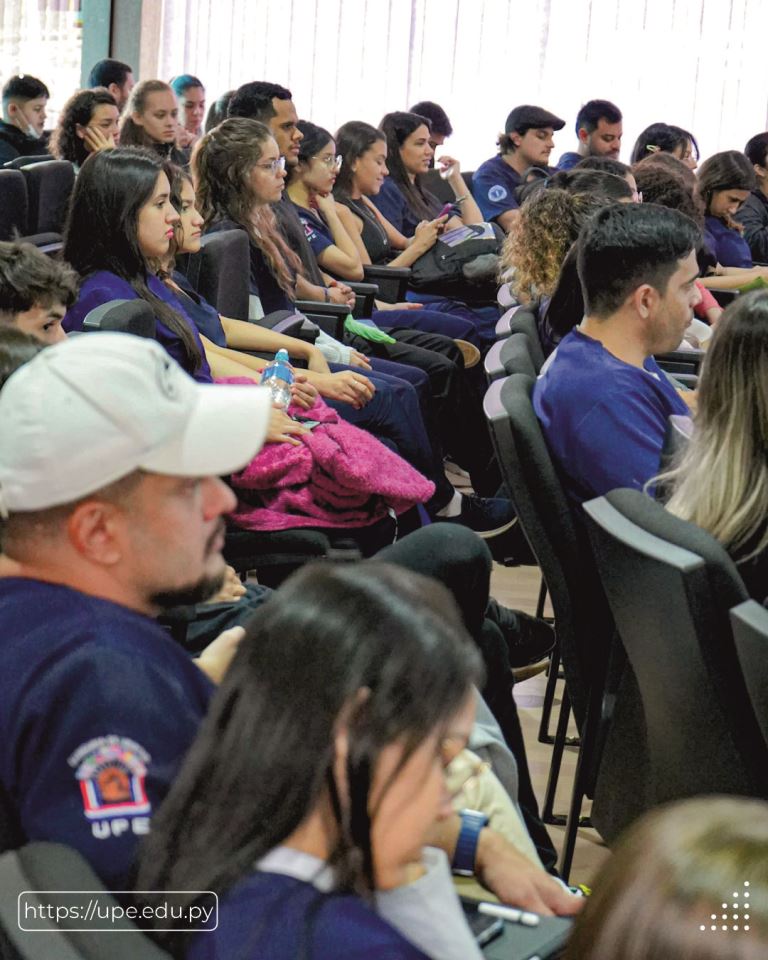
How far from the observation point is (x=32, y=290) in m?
2.49

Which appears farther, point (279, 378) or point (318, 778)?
point (279, 378)

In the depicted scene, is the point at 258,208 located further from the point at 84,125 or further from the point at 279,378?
the point at 84,125

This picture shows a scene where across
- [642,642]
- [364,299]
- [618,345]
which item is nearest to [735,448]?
[642,642]

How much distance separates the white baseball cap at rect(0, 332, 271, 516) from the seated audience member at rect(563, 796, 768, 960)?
60cm

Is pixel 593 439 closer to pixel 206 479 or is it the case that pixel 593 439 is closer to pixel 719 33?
pixel 206 479

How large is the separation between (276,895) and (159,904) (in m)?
0.11

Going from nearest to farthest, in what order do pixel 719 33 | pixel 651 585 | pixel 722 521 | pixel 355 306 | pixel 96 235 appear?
pixel 651 585
pixel 722 521
pixel 96 235
pixel 355 306
pixel 719 33

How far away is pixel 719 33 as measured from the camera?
8.17 metres

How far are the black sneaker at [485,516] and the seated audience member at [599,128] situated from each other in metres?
3.64

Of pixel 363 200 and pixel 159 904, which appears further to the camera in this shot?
pixel 363 200

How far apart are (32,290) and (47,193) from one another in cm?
255

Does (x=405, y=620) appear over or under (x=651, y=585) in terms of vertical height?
over

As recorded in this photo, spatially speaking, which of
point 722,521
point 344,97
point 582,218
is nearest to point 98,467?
point 722,521

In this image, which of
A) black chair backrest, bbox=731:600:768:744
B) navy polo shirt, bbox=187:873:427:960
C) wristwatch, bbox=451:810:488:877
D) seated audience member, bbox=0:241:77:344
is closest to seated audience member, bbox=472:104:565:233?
seated audience member, bbox=0:241:77:344
